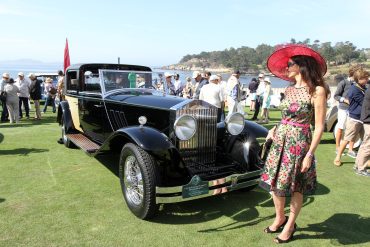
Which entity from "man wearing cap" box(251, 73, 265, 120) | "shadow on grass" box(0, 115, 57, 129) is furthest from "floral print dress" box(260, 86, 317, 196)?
"man wearing cap" box(251, 73, 265, 120)

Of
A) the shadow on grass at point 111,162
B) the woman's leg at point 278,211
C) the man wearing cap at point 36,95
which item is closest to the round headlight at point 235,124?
the woman's leg at point 278,211

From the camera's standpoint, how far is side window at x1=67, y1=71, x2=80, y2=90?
6.01m

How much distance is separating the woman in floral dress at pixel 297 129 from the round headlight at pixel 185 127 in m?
1.01

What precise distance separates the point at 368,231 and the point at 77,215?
3182mm

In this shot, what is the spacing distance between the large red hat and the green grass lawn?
1.66 meters

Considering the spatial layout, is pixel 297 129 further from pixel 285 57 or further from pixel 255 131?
pixel 255 131

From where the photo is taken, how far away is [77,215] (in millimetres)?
3586

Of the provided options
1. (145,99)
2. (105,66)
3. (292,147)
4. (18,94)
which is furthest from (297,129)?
(18,94)

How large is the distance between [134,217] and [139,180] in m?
0.42

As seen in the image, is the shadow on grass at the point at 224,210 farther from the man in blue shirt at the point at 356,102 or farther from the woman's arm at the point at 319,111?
the man in blue shirt at the point at 356,102

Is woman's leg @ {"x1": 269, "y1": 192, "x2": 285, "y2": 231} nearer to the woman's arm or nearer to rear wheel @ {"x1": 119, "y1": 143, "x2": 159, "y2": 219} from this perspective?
the woman's arm

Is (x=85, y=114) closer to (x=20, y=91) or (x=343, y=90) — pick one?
(x=343, y=90)

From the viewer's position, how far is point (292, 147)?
2852 millimetres

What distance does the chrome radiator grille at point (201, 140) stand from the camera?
13.0 ft
